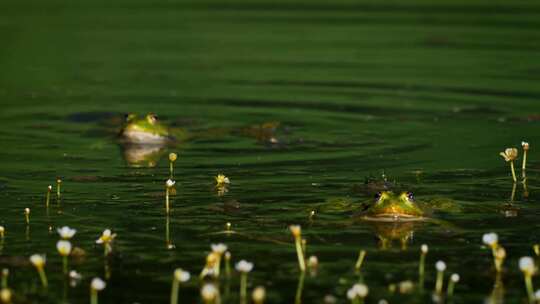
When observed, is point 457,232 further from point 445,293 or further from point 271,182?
point 271,182

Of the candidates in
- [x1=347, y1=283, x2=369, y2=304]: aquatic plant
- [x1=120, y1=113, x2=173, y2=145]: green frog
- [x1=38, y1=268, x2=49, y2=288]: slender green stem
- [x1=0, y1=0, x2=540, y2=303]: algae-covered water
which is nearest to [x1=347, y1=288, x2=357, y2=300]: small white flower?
[x1=347, y1=283, x2=369, y2=304]: aquatic plant

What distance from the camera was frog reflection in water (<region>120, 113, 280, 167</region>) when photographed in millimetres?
12219

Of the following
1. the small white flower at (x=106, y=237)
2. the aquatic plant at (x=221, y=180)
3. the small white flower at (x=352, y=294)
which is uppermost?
the aquatic plant at (x=221, y=180)

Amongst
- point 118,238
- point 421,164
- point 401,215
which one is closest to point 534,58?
point 421,164

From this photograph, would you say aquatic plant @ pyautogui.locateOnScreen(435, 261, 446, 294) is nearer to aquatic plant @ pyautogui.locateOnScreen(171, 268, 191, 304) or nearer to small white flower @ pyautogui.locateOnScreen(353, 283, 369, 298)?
small white flower @ pyautogui.locateOnScreen(353, 283, 369, 298)

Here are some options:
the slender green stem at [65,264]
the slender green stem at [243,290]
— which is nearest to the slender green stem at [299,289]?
the slender green stem at [243,290]

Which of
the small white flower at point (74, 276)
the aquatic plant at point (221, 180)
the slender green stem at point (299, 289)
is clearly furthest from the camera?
the aquatic plant at point (221, 180)

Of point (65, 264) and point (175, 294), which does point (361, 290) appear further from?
point (65, 264)

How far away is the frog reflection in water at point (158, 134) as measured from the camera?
12.2 meters

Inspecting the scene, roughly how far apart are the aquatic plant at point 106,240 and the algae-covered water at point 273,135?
8 cm

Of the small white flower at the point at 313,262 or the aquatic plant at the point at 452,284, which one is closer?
the aquatic plant at the point at 452,284

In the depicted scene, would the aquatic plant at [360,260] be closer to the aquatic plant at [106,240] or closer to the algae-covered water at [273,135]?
the algae-covered water at [273,135]

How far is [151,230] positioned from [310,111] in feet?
20.0

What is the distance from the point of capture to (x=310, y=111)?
14.1 meters
